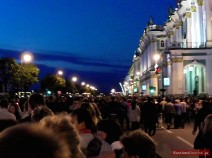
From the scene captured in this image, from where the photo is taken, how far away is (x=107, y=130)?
21.3 feet

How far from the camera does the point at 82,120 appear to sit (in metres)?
7.03

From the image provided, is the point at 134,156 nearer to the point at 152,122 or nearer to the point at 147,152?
the point at 147,152

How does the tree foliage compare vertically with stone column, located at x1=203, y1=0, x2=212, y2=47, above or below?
below

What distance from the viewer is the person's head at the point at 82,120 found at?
6957mm

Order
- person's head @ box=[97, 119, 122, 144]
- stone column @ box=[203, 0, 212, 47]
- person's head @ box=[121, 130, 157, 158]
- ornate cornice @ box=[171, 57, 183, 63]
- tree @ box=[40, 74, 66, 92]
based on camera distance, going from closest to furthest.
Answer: person's head @ box=[121, 130, 157, 158]
person's head @ box=[97, 119, 122, 144]
ornate cornice @ box=[171, 57, 183, 63]
stone column @ box=[203, 0, 212, 47]
tree @ box=[40, 74, 66, 92]

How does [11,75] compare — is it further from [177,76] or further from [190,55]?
[190,55]

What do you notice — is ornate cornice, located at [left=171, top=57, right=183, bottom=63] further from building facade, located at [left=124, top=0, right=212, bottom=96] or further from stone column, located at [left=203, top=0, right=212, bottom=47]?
stone column, located at [left=203, top=0, right=212, bottom=47]

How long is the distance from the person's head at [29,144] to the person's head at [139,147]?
2312mm

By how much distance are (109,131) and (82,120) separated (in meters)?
0.69

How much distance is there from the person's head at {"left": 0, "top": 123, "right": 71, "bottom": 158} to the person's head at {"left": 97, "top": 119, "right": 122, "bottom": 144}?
419cm

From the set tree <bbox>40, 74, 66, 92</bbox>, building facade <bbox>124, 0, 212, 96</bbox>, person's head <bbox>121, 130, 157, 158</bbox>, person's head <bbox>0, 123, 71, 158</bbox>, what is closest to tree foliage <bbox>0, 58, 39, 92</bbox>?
tree <bbox>40, 74, 66, 92</bbox>

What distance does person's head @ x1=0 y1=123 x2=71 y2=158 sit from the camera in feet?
6.99

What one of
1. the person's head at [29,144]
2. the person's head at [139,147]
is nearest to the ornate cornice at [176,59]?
the person's head at [139,147]

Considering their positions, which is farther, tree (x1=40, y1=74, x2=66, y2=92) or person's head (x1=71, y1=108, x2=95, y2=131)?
tree (x1=40, y1=74, x2=66, y2=92)
